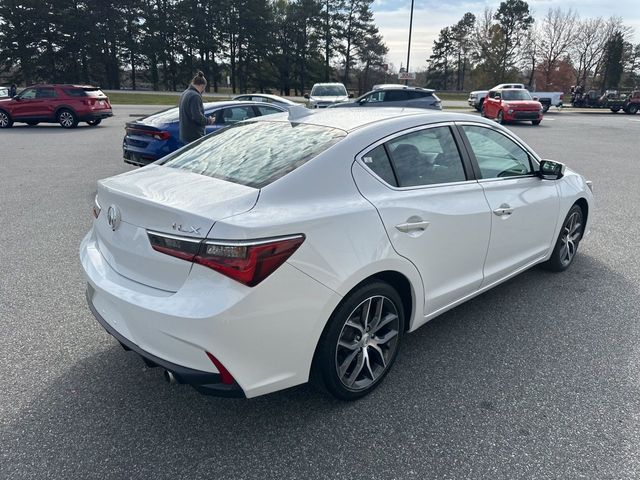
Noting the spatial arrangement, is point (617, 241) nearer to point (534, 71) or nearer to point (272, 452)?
point (272, 452)

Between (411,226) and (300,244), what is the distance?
826 mm

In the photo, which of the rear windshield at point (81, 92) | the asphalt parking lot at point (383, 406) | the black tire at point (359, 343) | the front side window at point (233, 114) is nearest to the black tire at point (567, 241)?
the asphalt parking lot at point (383, 406)

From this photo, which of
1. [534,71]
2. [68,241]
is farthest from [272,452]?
[534,71]

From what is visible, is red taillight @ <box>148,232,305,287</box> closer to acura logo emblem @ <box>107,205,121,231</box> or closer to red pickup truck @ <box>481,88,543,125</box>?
acura logo emblem @ <box>107,205,121,231</box>

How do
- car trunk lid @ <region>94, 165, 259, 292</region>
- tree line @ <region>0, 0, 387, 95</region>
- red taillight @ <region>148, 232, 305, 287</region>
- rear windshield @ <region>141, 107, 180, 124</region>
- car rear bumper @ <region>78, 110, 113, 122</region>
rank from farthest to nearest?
tree line @ <region>0, 0, 387, 95</region> → car rear bumper @ <region>78, 110, 113, 122</region> → rear windshield @ <region>141, 107, 180, 124</region> → car trunk lid @ <region>94, 165, 259, 292</region> → red taillight @ <region>148, 232, 305, 287</region>

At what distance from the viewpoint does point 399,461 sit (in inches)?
90.0

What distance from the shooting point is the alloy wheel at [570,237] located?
4521 mm

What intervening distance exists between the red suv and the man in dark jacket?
13.4m

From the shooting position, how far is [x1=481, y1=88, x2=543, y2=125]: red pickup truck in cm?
2264

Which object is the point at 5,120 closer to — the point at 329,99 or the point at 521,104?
the point at 329,99

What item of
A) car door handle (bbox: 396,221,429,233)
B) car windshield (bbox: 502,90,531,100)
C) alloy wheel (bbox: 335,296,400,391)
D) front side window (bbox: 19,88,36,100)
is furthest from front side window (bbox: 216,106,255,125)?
car windshield (bbox: 502,90,531,100)

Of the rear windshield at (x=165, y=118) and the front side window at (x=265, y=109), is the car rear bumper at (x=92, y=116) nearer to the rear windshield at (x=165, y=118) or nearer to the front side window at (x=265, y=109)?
the rear windshield at (x=165, y=118)

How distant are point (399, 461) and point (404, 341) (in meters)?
1.21

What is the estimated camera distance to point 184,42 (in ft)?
188
